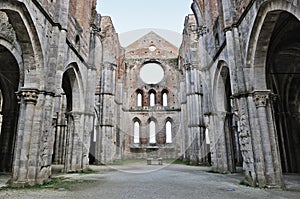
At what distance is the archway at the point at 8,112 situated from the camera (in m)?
12.3

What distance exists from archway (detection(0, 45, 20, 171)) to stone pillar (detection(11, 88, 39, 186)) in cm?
521

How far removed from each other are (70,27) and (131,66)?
66.9 ft

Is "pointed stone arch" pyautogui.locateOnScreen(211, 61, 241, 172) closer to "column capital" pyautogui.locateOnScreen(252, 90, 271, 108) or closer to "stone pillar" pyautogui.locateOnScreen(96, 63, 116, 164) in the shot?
"column capital" pyautogui.locateOnScreen(252, 90, 271, 108)

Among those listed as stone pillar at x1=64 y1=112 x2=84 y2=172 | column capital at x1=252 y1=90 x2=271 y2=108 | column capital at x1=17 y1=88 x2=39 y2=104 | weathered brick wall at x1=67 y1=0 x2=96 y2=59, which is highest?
weathered brick wall at x1=67 y1=0 x2=96 y2=59

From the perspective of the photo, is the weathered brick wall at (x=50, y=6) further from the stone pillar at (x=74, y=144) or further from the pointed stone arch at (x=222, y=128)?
the pointed stone arch at (x=222, y=128)

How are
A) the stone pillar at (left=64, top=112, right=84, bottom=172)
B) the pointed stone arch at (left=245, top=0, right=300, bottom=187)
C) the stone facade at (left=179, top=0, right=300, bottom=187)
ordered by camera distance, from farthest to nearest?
the stone pillar at (left=64, top=112, right=84, bottom=172) < the stone facade at (left=179, top=0, right=300, bottom=187) < the pointed stone arch at (left=245, top=0, right=300, bottom=187)

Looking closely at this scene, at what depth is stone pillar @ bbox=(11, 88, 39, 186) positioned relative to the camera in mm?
7289

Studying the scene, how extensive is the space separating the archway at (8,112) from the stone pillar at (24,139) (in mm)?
5205

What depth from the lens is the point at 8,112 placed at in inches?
518

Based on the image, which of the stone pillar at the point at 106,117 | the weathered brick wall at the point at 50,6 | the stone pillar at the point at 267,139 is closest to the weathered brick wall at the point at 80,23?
the weathered brick wall at the point at 50,6

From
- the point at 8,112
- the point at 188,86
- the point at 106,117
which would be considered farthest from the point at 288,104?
the point at 8,112

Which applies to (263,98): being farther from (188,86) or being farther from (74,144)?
(188,86)

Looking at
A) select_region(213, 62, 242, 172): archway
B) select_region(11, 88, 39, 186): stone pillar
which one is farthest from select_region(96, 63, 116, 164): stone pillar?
select_region(11, 88, 39, 186): stone pillar

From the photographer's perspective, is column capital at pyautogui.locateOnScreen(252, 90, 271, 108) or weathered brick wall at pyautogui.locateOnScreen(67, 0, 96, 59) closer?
column capital at pyautogui.locateOnScreen(252, 90, 271, 108)
